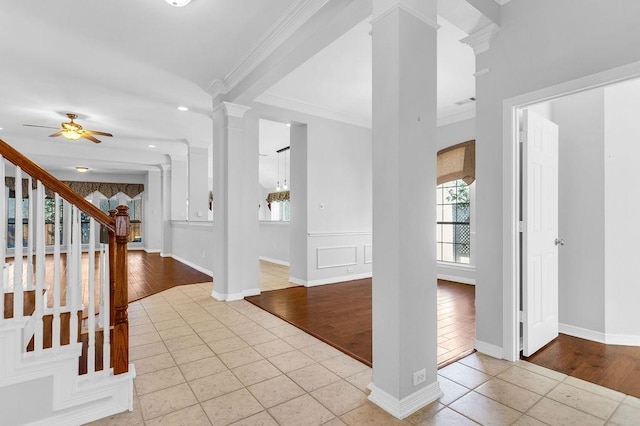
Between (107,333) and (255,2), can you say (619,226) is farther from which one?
(107,333)

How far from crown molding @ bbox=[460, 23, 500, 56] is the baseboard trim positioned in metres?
2.49

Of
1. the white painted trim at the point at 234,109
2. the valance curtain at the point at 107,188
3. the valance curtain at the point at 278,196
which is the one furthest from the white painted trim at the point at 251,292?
the valance curtain at the point at 107,188

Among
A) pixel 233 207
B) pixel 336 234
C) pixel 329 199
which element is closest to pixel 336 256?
pixel 336 234

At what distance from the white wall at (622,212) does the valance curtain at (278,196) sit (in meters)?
9.70

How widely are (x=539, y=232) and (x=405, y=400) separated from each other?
1886 mm

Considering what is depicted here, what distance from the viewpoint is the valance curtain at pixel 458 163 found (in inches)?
212

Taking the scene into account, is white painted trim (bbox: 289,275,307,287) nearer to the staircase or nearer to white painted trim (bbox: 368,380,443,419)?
white painted trim (bbox: 368,380,443,419)

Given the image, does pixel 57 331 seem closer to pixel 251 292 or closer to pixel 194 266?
pixel 251 292

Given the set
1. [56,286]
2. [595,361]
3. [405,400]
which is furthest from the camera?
[595,361]

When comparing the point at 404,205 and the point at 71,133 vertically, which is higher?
the point at 71,133

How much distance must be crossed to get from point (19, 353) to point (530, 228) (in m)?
3.50

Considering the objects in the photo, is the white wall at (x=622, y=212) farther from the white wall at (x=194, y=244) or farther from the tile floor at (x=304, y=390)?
the white wall at (x=194, y=244)

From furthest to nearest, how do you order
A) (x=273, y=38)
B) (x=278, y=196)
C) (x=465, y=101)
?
(x=278, y=196) → (x=465, y=101) → (x=273, y=38)

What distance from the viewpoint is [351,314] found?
3795mm
